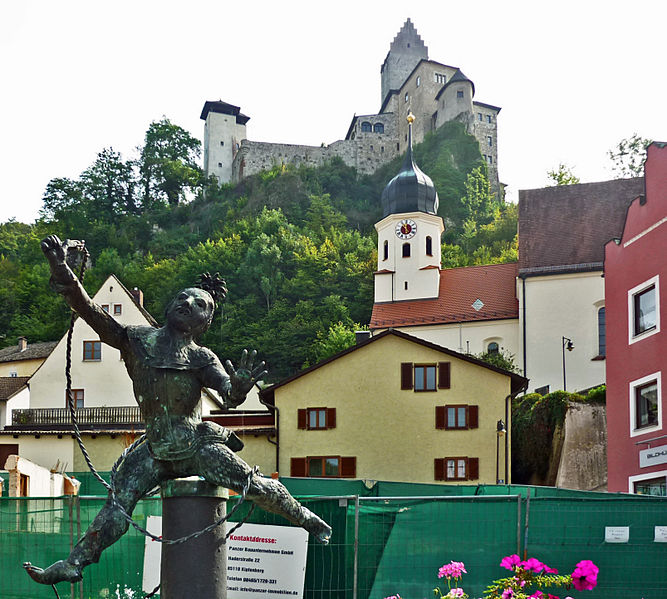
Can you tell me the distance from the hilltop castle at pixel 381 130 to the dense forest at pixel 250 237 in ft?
10.3

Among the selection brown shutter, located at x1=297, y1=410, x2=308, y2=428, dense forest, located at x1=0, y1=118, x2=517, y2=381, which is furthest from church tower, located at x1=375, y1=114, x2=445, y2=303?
brown shutter, located at x1=297, y1=410, x2=308, y2=428

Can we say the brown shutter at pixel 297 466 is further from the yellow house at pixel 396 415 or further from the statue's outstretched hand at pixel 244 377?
the statue's outstretched hand at pixel 244 377

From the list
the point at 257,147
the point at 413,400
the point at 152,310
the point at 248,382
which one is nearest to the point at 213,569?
the point at 248,382

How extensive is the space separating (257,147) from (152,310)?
39.9 m

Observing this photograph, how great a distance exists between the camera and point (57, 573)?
5.00 metres

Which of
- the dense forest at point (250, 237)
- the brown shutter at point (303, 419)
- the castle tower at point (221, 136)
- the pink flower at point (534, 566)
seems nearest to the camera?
the pink flower at point (534, 566)

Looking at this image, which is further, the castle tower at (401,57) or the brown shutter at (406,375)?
the castle tower at (401,57)

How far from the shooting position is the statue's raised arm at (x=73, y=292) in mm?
4824

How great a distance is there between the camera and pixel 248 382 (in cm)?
488

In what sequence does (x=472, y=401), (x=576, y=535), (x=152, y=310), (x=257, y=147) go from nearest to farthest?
(x=576, y=535) < (x=472, y=401) < (x=152, y=310) < (x=257, y=147)

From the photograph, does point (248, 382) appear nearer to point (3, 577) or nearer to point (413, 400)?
point (3, 577)

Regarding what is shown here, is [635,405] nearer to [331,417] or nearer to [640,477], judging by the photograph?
[640,477]

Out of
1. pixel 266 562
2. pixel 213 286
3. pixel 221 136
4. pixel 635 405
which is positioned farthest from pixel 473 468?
pixel 221 136

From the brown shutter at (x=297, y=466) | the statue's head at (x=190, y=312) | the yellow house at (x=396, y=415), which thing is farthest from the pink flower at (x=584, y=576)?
the brown shutter at (x=297, y=466)
